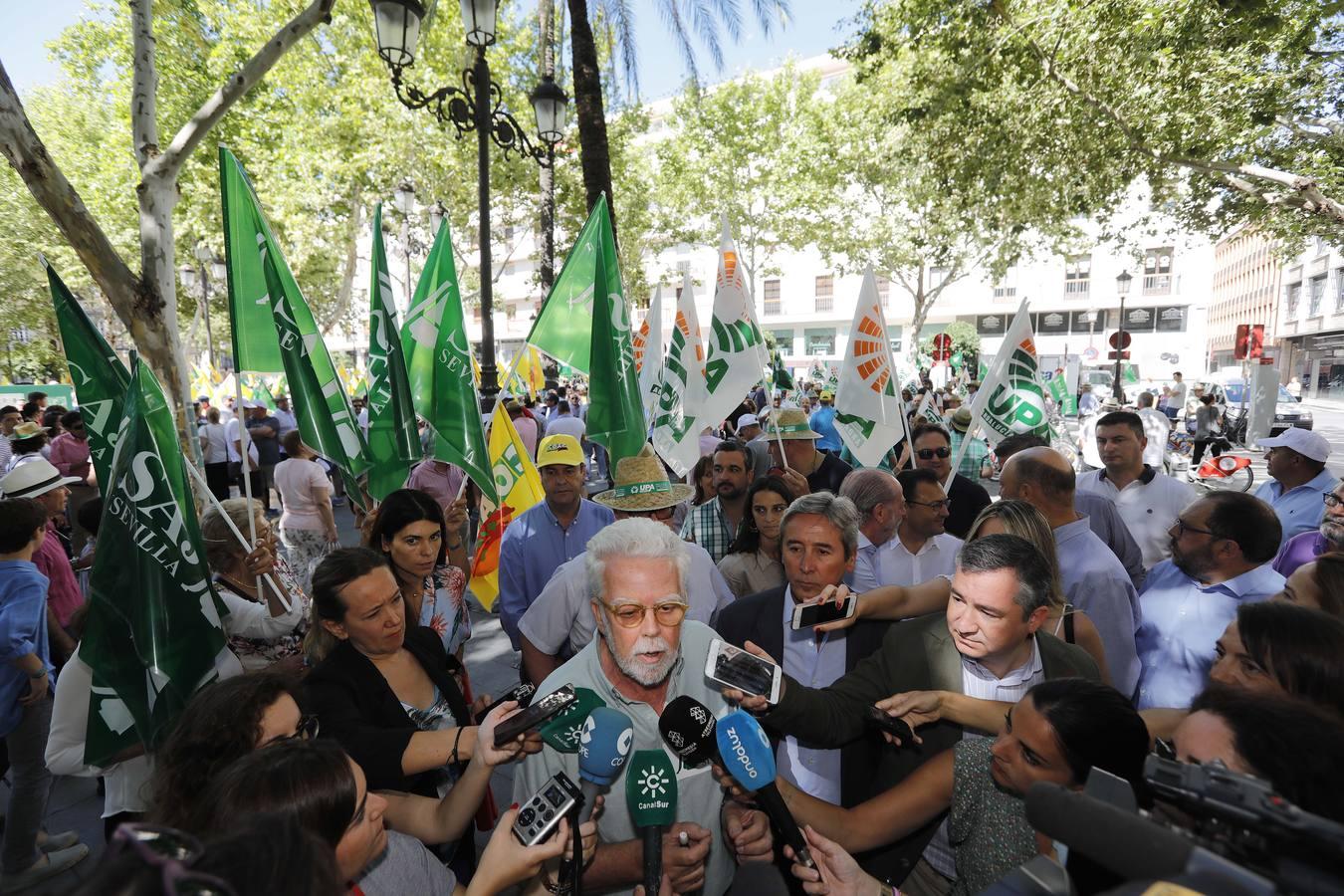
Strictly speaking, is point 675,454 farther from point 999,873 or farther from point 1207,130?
point 1207,130

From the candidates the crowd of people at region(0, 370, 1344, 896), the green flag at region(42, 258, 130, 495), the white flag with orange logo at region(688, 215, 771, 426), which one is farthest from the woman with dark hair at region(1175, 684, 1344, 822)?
the white flag with orange logo at region(688, 215, 771, 426)

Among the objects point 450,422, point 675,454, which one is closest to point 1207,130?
point 675,454

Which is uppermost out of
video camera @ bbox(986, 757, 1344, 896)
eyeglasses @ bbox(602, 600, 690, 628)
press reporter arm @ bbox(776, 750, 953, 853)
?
video camera @ bbox(986, 757, 1344, 896)

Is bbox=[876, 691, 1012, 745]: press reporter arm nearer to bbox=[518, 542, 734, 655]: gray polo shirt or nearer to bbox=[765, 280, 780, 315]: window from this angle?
bbox=[518, 542, 734, 655]: gray polo shirt

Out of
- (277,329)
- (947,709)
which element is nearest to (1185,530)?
(947,709)

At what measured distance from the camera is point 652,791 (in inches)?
69.2

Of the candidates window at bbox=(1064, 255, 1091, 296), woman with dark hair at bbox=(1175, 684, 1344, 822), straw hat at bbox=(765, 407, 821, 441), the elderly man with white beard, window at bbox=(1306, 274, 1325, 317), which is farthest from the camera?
window at bbox=(1064, 255, 1091, 296)

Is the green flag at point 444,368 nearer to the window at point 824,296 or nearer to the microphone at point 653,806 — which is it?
the microphone at point 653,806

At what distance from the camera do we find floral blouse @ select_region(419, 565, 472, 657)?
11.8 ft

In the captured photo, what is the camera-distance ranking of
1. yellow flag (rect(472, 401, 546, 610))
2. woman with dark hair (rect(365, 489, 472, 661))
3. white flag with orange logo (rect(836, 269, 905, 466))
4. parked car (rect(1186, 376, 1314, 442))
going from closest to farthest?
1. woman with dark hair (rect(365, 489, 472, 661))
2. yellow flag (rect(472, 401, 546, 610))
3. white flag with orange logo (rect(836, 269, 905, 466))
4. parked car (rect(1186, 376, 1314, 442))

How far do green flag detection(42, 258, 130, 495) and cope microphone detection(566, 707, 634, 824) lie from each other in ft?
8.37

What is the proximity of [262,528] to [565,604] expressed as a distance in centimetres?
181

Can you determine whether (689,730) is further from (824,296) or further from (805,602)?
(824,296)

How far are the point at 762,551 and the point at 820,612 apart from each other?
1.48m
